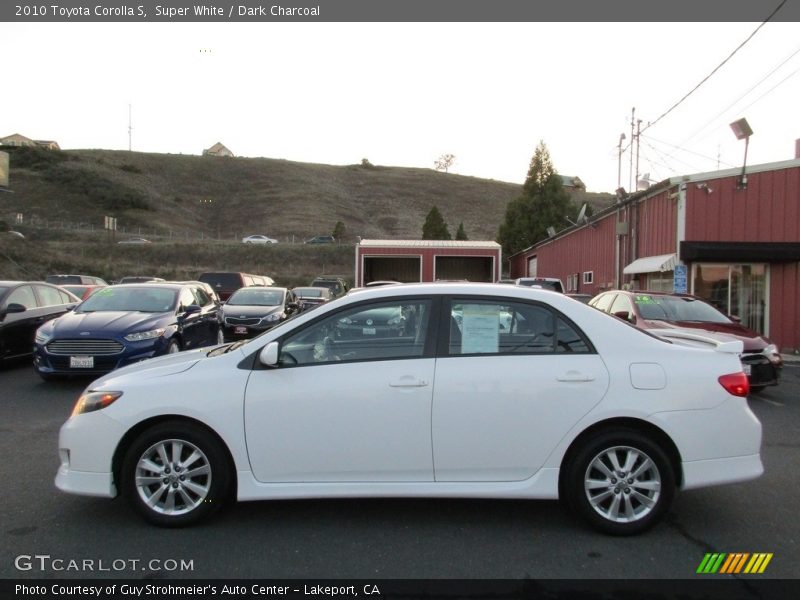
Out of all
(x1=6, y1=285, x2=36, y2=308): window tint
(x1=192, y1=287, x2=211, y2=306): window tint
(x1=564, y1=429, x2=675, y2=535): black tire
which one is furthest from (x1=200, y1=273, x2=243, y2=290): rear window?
(x1=564, y1=429, x2=675, y2=535): black tire

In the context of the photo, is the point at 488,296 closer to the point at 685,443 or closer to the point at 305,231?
the point at 685,443

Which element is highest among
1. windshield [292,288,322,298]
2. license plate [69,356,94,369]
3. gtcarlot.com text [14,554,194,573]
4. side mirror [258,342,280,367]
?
windshield [292,288,322,298]

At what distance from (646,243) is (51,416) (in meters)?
16.7

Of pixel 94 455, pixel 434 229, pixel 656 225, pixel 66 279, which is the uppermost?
pixel 434 229

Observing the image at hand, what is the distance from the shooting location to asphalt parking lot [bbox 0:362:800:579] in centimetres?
344

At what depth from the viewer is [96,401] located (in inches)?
158

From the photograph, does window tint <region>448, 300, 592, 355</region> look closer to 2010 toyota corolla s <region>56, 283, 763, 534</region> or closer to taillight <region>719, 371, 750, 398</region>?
2010 toyota corolla s <region>56, 283, 763, 534</region>

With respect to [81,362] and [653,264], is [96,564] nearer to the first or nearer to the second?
[81,362]

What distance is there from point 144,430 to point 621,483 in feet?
10.2

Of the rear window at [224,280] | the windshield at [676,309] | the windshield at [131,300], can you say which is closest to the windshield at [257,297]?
the windshield at [131,300]

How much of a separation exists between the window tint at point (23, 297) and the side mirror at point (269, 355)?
27.7ft

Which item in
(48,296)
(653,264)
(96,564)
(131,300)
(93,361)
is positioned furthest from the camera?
(653,264)

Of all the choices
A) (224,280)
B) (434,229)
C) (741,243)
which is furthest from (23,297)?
(434,229)

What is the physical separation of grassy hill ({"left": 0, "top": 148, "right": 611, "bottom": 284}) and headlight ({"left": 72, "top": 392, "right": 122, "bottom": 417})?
3590 cm
